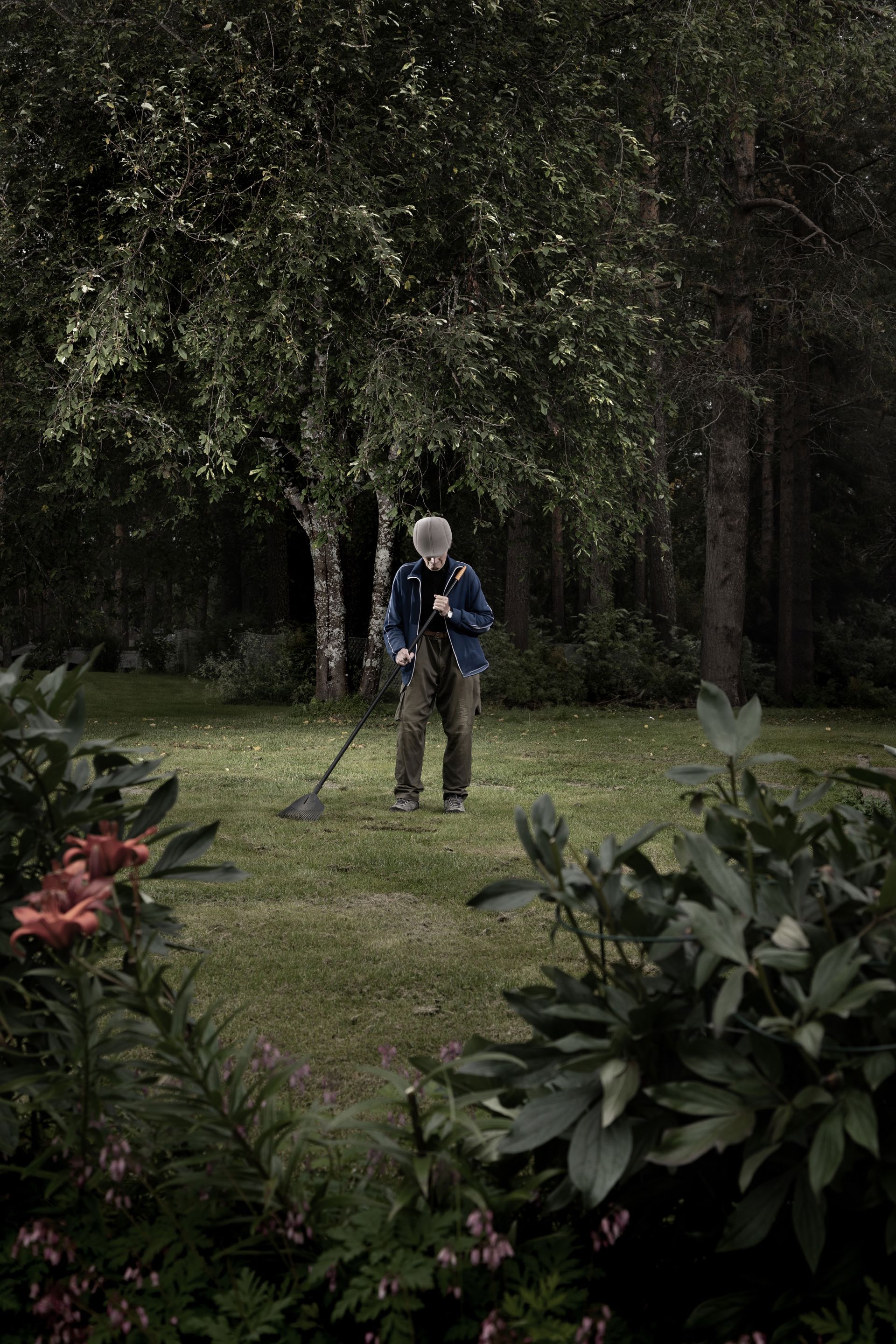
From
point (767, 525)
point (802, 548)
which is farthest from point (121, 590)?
point (767, 525)

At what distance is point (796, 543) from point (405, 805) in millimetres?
15950

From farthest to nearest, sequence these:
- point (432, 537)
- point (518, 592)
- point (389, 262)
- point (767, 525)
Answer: point (767, 525) → point (518, 592) → point (389, 262) → point (432, 537)

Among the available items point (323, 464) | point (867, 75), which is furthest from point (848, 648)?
point (323, 464)

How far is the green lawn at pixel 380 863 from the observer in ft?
13.5

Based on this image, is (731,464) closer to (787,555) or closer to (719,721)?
(787,555)

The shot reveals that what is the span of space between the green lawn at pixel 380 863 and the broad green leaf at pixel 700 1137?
2.77 feet

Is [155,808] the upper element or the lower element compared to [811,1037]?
upper

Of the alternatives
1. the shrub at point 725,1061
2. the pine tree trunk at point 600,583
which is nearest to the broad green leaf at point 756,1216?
the shrub at point 725,1061

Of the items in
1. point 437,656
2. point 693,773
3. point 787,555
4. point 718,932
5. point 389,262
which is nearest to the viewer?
point 718,932

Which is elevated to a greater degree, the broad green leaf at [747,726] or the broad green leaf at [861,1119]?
the broad green leaf at [747,726]

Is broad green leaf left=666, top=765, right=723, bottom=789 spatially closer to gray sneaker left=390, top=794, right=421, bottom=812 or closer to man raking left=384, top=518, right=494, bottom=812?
man raking left=384, top=518, right=494, bottom=812

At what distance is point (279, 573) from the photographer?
883 inches

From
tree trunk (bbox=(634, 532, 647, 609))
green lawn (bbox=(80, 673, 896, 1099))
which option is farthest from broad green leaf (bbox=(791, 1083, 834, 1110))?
tree trunk (bbox=(634, 532, 647, 609))

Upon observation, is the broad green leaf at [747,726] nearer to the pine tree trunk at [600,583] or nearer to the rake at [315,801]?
the rake at [315,801]
